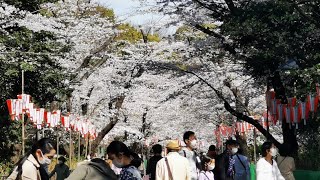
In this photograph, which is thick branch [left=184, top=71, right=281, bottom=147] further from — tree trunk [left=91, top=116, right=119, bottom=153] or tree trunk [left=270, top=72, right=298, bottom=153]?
tree trunk [left=91, top=116, right=119, bottom=153]

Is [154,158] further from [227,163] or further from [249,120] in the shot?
[249,120]

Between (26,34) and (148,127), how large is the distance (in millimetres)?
25889

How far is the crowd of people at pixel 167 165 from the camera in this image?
6.05m

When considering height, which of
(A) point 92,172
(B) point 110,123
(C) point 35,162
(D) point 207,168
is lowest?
(A) point 92,172

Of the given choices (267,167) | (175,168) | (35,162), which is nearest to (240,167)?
(267,167)

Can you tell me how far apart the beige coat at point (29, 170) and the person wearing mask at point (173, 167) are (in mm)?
2708

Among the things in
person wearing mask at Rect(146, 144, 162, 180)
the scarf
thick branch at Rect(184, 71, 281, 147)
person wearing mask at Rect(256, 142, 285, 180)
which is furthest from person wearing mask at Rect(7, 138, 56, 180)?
thick branch at Rect(184, 71, 281, 147)

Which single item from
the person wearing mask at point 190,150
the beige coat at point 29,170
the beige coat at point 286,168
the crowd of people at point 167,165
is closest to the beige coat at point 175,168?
the crowd of people at point 167,165

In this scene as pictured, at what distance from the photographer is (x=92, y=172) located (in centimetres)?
596

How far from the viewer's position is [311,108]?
1630 centimetres

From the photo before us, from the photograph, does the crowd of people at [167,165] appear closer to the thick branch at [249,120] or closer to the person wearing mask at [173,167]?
the person wearing mask at [173,167]

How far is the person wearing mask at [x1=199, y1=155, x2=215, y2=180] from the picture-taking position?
460 inches

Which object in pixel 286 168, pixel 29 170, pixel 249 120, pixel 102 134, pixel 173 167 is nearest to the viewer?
pixel 29 170

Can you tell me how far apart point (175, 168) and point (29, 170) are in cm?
287
